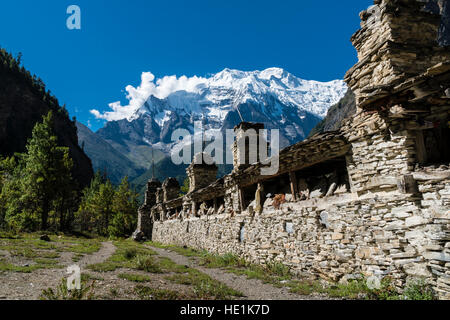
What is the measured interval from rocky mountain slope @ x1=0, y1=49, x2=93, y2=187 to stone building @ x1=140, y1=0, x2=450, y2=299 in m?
90.7

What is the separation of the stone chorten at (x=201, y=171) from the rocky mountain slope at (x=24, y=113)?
258ft

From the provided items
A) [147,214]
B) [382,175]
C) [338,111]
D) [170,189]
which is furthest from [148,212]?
[338,111]

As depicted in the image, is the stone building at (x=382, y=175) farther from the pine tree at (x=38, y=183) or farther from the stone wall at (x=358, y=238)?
the pine tree at (x=38, y=183)

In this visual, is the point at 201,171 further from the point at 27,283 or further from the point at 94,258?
the point at 27,283

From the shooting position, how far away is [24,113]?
83.6 m

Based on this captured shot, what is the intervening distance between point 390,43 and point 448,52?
80.0 inches

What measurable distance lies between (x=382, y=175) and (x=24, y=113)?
105949 millimetres

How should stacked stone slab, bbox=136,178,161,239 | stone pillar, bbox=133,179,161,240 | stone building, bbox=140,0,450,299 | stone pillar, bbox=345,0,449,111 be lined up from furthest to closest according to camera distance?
1. stacked stone slab, bbox=136,178,161,239
2. stone pillar, bbox=133,179,161,240
3. stone pillar, bbox=345,0,449,111
4. stone building, bbox=140,0,450,299

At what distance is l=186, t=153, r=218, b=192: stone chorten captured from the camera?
2073cm

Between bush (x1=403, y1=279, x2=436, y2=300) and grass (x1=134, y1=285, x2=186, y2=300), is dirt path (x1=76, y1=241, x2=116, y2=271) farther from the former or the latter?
bush (x1=403, y1=279, x2=436, y2=300)

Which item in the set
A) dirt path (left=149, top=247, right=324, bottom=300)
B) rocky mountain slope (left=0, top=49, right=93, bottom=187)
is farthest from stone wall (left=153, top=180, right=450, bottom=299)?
rocky mountain slope (left=0, top=49, right=93, bottom=187)

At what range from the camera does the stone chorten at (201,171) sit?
68.0 ft

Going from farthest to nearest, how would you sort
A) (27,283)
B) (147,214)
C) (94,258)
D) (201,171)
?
(147,214) < (201,171) < (94,258) < (27,283)

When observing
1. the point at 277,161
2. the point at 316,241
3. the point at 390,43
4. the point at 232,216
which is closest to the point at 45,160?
the point at 232,216
